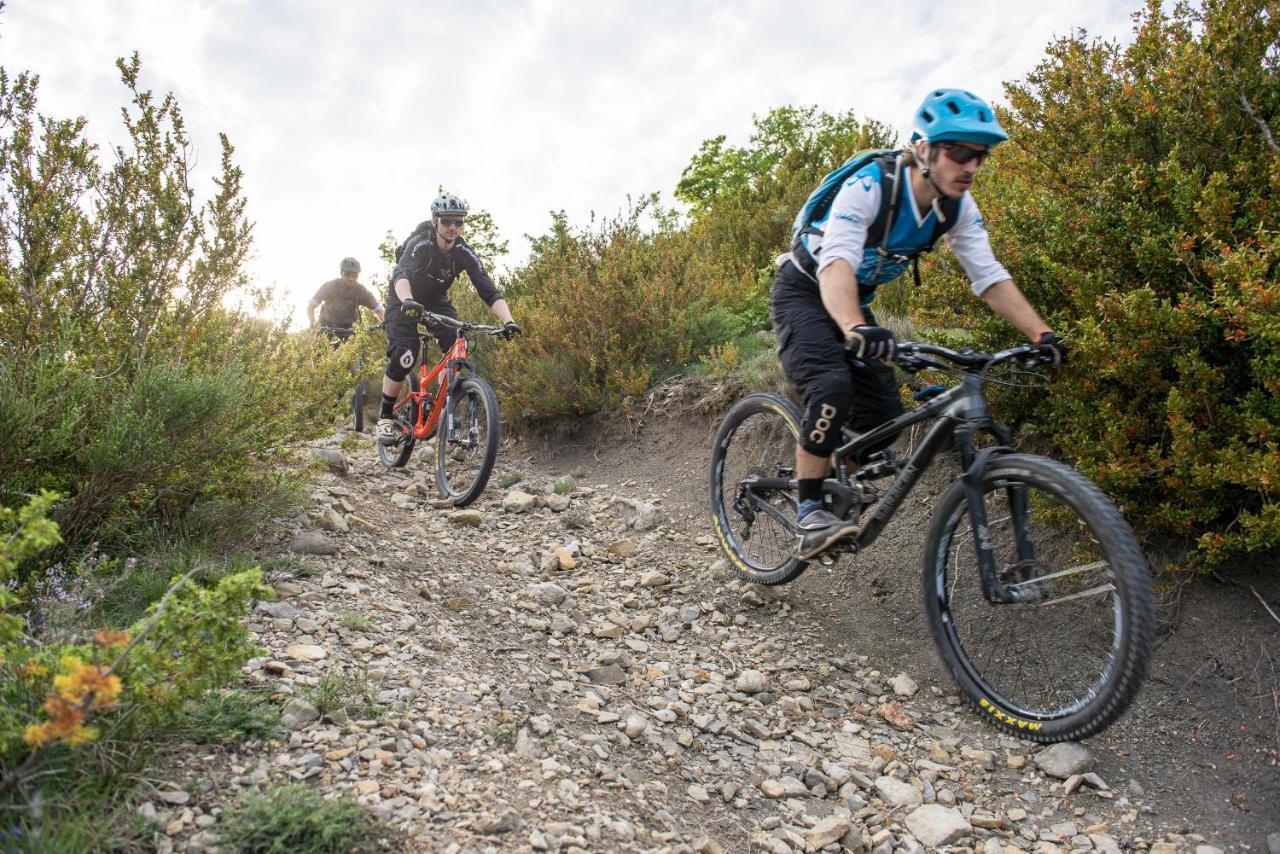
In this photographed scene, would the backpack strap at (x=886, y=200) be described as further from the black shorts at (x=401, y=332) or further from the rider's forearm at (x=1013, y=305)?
the black shorts at (x=401, y=332)

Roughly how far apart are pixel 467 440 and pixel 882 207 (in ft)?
14.0

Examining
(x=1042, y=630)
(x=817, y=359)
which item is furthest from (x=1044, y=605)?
(x=817, y=359)

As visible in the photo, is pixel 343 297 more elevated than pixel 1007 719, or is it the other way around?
pixel 343 297

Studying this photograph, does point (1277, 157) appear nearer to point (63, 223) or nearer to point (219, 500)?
point (219, 500)

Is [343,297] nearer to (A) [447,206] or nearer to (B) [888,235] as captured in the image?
(A) [447,206]

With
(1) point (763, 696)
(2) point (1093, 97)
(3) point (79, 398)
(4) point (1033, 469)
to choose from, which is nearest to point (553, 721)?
(1) point (763, 696)

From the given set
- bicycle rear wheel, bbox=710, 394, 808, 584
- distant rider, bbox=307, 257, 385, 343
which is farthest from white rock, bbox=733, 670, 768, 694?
distant rider, bbox=307, 257, 385, 343

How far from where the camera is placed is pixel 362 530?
16.8ft

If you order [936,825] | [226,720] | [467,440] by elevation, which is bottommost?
[936,825]

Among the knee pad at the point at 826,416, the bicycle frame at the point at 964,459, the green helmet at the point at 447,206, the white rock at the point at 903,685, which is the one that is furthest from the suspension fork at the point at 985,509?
the green helmet at the point at 447,206

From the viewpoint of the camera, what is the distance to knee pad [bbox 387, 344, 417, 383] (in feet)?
24.9

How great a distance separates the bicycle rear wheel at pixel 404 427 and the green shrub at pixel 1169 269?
16.7ft

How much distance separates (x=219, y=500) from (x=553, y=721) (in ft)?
7.53

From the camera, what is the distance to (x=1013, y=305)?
349 centimetres
